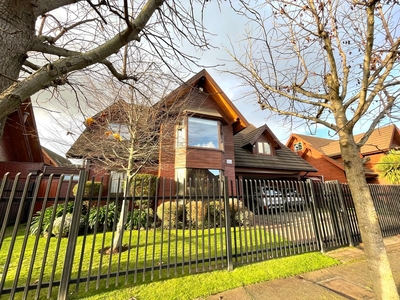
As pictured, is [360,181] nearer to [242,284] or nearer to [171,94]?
[242,284]

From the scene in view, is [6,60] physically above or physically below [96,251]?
above

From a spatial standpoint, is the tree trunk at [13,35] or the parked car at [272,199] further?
the parked car at [272,199]

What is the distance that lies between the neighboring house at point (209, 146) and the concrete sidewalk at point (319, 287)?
6.24 metres

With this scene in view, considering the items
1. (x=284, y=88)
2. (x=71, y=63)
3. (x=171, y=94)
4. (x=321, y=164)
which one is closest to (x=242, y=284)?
(x=284, y=88)

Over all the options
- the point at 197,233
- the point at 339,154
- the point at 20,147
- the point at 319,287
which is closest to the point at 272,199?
the point at 319,287

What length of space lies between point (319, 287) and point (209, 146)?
9191 mm

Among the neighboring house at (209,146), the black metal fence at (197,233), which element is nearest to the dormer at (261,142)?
the neighboring house at (209,146)

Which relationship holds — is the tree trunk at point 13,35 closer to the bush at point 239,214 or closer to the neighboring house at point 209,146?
the bush at point 239,214

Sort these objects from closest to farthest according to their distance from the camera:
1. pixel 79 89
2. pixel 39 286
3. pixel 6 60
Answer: pixel 6 60 → pixel 39 286 → pixel 79 89

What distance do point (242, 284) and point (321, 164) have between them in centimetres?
2254

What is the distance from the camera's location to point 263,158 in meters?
15.6

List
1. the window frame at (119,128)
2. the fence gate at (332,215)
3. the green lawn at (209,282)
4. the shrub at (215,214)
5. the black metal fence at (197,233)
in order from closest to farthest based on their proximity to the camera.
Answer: the green lawn at (209,282) < the black metal fence at (197,233) < the shrub at (215,214) < the fence gate at (332,215) < the window frame at (119,128)

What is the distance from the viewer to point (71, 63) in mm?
1890

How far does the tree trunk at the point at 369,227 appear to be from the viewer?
2.70 meters
